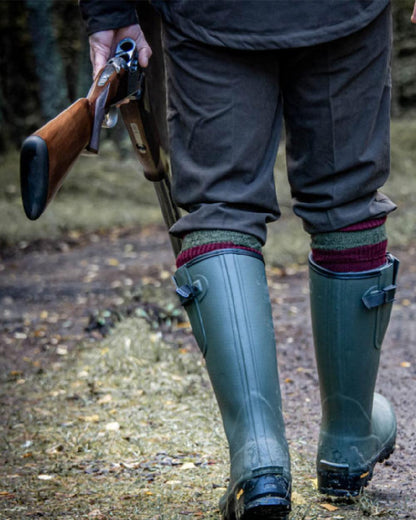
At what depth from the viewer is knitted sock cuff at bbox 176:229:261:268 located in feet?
4.59

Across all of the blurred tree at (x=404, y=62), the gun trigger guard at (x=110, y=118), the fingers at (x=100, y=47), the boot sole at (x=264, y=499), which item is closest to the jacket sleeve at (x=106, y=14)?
the fingers at (x=100, y=47)

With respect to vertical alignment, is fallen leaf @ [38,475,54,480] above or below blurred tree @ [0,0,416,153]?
above

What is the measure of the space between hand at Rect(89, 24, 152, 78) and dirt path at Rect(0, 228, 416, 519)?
115cm

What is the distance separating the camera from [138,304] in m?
3.77

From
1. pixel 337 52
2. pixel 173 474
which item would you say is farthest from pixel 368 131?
pixel 173 474

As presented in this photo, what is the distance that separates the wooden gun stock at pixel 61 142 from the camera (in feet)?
4.18

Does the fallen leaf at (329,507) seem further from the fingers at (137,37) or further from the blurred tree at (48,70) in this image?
the blurred tree at (48,70)

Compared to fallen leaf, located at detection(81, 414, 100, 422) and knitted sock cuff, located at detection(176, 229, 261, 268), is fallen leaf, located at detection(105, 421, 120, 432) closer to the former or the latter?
fallen leaf, located at detection(81, 414, 100, 422)

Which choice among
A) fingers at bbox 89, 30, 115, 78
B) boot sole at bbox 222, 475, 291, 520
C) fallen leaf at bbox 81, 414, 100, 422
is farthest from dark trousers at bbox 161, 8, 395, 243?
fallen leaf at bbox 81, 414, 100, 422

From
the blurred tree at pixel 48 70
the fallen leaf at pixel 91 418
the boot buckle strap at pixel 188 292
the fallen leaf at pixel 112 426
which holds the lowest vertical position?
the blurred tree at pixel 48 70

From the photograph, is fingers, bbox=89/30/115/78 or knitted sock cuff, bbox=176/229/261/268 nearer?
knitted sock cuff, bbox=176/229/261/268

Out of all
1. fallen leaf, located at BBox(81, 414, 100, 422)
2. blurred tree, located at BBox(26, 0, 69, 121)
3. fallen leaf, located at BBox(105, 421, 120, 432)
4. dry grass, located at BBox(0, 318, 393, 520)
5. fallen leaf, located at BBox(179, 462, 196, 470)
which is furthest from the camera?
blurred tree, located at BBox(26, 0, 69, 121)

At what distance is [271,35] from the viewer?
4.47 feet

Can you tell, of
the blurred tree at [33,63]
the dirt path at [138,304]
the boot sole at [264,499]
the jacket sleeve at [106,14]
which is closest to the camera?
the boot sole at [264,499]
